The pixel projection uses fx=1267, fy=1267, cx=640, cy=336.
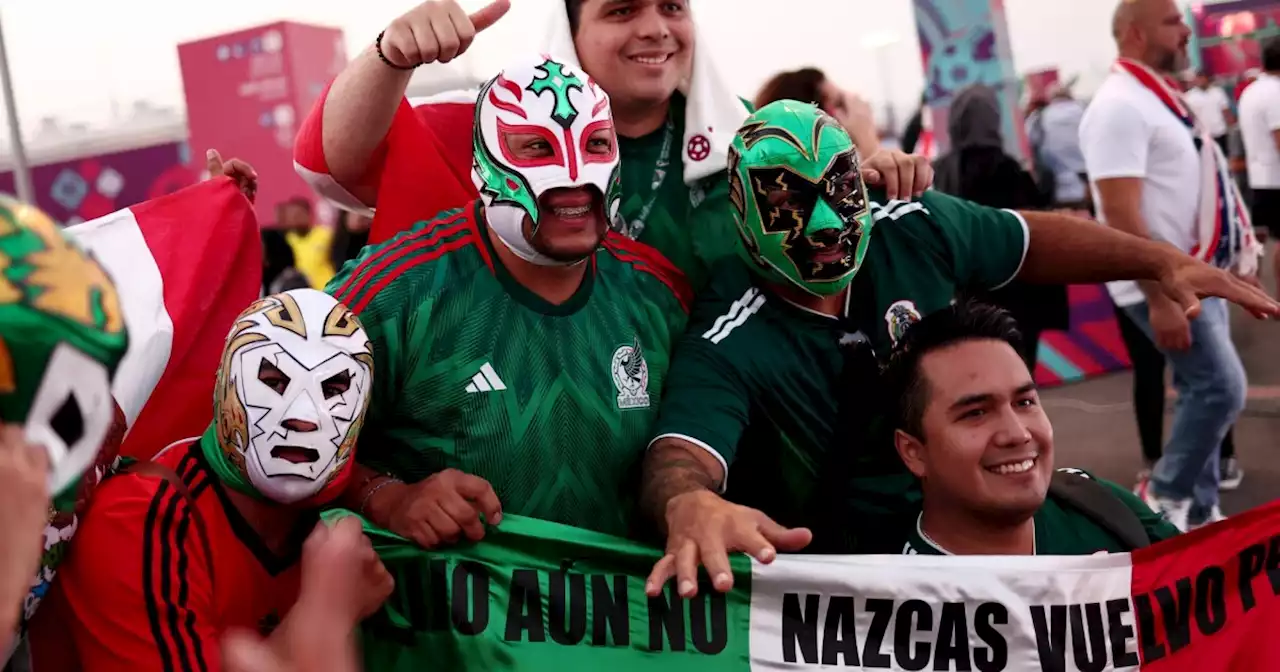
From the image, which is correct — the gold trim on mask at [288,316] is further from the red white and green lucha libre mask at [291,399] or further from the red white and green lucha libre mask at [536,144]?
the red white and green lucha libre mask at [536,144]

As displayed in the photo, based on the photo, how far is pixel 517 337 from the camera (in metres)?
2.51

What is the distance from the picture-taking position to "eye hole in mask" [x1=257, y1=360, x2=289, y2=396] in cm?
225

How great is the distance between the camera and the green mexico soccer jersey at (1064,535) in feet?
8.45

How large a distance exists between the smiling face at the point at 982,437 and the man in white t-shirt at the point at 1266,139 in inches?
201

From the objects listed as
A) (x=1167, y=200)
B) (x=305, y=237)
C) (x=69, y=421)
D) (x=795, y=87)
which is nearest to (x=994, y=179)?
(x=1167, y=200)

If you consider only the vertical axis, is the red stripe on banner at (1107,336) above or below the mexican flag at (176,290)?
below

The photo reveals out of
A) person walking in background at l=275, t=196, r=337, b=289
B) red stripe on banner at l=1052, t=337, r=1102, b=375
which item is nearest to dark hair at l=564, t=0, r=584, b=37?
person walking in background at l=275, t=196, r=337, b=289

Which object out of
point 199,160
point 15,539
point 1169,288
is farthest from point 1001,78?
point 15,539

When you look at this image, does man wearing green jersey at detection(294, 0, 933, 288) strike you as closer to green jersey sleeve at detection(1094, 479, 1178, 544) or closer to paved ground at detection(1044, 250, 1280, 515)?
green jersey sleeve at detection(1094, 479, 1178, 544)

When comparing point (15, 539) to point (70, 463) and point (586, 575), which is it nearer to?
point (70, 463)

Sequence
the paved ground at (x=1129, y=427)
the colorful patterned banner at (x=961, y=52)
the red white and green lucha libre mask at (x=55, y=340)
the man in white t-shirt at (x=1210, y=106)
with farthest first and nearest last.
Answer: the man in white t-shirt at (x=1210, y=106) → the colorful patterned banner at (x=961, y=52) → the paved ground at (x=1129, y=427) → the red white and green lucha libre mask at (x=55, y=340)

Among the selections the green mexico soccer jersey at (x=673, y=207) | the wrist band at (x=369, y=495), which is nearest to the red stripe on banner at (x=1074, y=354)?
the green mexico soccer jersey at (x=673, y=207)

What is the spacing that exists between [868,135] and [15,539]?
12.2 feet

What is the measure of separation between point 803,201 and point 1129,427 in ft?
18.2
